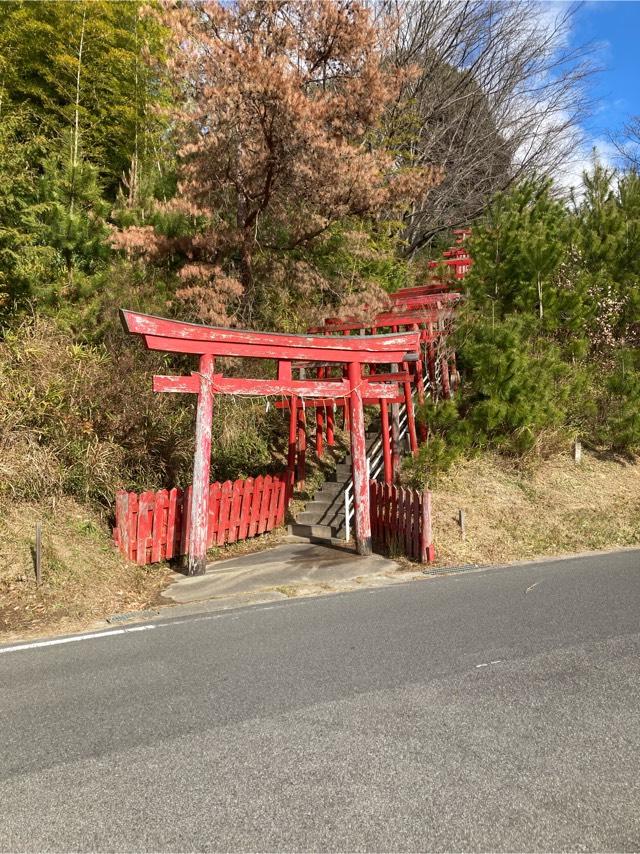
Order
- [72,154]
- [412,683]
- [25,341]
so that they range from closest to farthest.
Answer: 1. [412,683]
2. [25,341]
3. [72,154]

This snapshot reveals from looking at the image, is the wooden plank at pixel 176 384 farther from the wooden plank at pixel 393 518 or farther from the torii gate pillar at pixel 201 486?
the wooden plank at pixel 393 518

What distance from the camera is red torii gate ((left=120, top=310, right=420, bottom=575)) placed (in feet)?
25.4

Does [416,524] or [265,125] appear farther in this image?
[265,125]

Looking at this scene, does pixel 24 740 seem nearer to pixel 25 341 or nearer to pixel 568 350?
pixel 25 341

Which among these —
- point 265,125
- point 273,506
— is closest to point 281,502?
point 273,506

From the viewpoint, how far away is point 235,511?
9.16 m

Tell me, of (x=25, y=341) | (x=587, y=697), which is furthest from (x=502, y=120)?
(x=587, y=697)

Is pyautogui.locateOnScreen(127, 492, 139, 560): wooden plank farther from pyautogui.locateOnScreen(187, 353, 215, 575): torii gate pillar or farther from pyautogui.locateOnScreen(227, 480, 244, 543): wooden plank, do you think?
pyautogui.locateOnScreen(227, 480, 244, 543): wooden plank

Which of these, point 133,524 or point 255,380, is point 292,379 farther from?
point 133,524

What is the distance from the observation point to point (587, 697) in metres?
3.97

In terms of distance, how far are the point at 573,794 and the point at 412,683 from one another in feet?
4.64

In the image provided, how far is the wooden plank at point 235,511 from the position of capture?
9.11m

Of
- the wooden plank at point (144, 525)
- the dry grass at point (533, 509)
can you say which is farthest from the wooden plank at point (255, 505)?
the dry grass at point (533, 509)

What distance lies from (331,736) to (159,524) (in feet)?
16.3
